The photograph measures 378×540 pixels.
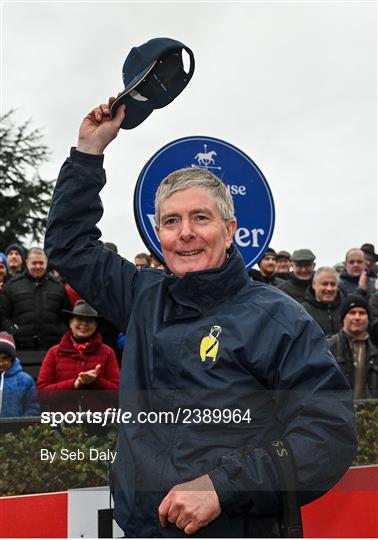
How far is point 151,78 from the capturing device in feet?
10.5

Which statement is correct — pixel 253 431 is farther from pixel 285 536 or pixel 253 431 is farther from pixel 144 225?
pixel 144 225

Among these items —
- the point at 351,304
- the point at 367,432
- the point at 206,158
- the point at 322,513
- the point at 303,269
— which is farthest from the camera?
the point at 303,269

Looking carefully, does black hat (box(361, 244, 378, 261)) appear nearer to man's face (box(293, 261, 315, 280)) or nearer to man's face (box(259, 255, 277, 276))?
man's face (box(259, 255, 277, 276))

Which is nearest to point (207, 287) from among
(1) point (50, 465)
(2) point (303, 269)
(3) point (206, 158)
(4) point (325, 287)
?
(1) point (50, 465)

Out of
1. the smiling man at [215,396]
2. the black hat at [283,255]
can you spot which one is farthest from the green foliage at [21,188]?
the smiling man at [215,396]

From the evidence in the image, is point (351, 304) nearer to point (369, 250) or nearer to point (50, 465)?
point (50, 465)

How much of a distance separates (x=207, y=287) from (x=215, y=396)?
346 millimetres

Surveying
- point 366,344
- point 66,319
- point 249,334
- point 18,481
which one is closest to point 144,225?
point 18,481

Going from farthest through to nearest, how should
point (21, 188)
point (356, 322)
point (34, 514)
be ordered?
point (21, 188)
point (356, 322)
point (34, 514)

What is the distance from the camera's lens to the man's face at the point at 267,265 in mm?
10383

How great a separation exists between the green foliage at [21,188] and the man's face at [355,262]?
16.7 m

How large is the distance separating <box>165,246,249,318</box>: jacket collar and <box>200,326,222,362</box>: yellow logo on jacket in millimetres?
105

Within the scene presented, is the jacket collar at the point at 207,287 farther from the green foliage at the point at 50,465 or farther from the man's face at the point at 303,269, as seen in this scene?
the man's face at the point at 303,269

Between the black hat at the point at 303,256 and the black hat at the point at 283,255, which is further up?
the black hat at the point at 283,255
